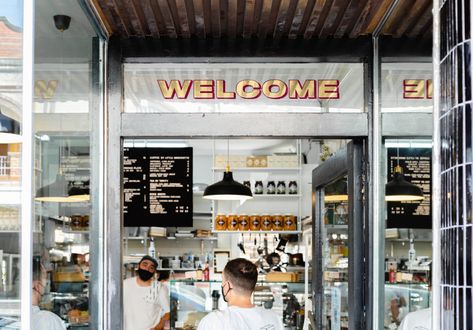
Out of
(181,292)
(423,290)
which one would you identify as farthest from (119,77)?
(181,292)

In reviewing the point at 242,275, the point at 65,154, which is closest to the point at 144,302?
the point at 242,275

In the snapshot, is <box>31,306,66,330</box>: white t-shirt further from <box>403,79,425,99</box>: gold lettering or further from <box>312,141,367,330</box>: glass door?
<box>403,79,425,99</box>: gold lettering

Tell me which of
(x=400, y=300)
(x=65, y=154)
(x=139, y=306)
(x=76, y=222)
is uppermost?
(x=65, y=154)

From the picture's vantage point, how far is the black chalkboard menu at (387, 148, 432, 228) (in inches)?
167

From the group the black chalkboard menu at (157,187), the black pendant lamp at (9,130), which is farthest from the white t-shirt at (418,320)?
the black chalkboard menu at (157,187)

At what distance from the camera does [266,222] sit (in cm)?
945

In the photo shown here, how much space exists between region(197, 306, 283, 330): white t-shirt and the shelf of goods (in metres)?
4.88

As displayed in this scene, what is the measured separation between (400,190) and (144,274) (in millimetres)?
3723

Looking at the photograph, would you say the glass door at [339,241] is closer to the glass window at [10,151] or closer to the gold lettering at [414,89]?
the gold lettering at [414,89]

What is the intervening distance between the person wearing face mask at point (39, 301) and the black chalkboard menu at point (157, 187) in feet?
9.69

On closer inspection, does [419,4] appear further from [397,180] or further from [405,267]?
[405,267]

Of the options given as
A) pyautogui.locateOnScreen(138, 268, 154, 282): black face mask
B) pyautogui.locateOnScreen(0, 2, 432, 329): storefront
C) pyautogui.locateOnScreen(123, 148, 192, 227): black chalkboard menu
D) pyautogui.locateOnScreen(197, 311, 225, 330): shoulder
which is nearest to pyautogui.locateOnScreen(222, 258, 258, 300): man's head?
pyautogui.locateOnScreen(197, 311, 225, 330): shoulder

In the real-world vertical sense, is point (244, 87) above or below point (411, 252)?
above

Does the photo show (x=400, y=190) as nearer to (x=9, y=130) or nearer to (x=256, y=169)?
(x=9, y=130)
